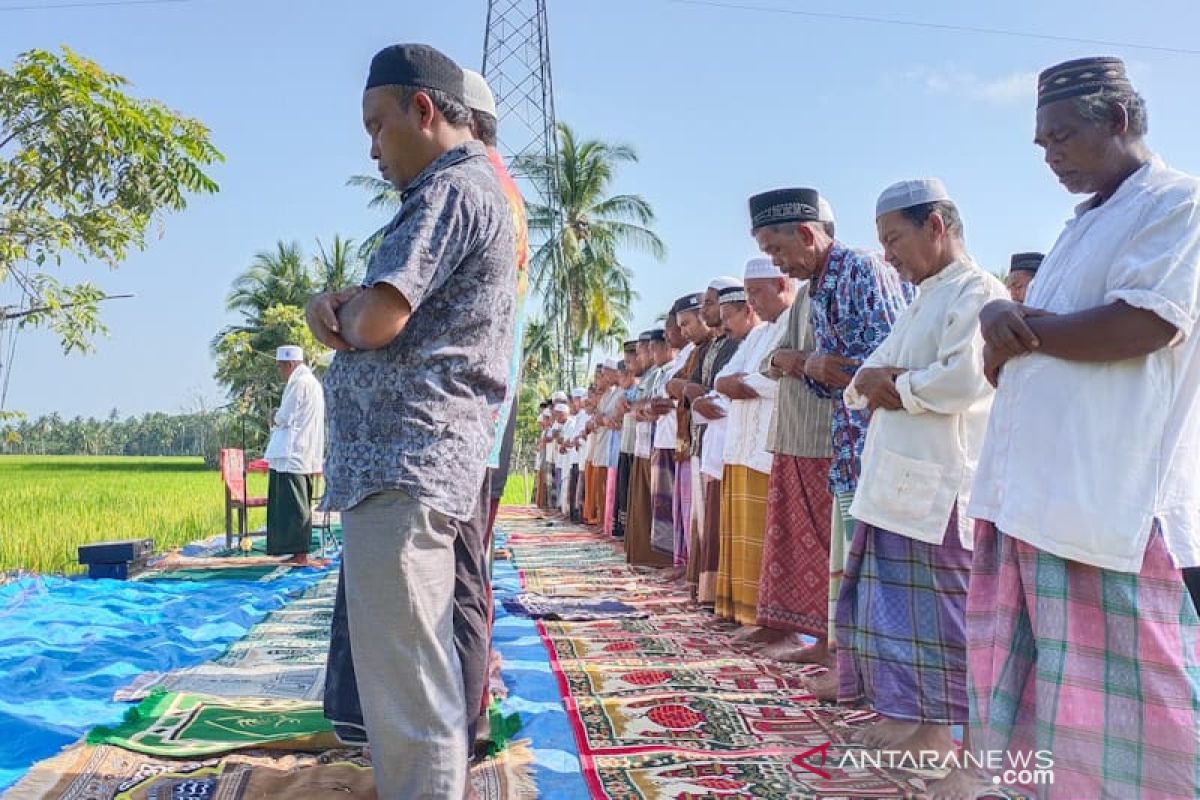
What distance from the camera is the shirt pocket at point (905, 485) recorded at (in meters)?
2.89

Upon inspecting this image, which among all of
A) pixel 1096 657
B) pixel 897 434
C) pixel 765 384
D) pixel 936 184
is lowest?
pixel 1096 657

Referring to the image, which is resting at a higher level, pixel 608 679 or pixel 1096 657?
pixel 1096 657

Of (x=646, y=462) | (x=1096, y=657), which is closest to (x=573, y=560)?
(x=646, y=462)

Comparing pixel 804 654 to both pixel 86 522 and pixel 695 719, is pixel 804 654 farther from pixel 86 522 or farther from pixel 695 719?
pixel 86 522

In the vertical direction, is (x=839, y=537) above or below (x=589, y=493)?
above

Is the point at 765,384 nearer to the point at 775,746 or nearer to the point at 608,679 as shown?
the point at 608,679

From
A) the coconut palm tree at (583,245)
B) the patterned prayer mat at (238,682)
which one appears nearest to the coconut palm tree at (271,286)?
the coconut palm tree at (583,245)

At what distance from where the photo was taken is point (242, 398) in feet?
102

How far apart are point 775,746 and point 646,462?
196 inches

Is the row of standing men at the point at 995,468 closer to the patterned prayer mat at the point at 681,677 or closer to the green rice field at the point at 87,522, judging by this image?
the patterned prayer mat at the point at 681,677

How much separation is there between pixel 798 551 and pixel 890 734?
1.27 meters

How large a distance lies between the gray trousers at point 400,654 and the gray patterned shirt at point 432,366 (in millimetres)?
69

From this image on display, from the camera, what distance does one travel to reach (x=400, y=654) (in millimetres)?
1934

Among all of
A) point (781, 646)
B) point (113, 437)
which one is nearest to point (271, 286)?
point (781, 646)
